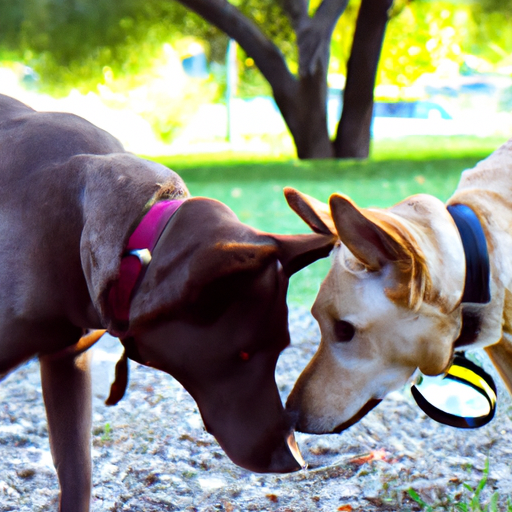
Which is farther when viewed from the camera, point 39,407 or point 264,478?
point 39,407

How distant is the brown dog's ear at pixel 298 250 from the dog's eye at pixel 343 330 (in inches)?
21.5

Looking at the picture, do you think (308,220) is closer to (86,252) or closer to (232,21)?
(86,252)

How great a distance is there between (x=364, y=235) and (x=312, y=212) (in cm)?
18

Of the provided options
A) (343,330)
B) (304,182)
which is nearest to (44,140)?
(343,330)

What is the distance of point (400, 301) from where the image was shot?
7.63 feet

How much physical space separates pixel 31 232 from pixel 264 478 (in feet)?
5.88

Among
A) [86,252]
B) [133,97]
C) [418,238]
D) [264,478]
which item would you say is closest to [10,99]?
[86,252]

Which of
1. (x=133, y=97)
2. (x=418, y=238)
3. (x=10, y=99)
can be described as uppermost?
(x=10, y=99)

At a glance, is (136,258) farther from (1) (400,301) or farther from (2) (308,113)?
(2) (308,113)

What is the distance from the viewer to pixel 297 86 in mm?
15594

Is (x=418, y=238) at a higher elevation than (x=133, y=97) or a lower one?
higher

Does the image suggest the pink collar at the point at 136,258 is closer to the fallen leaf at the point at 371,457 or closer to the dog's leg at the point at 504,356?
the dog's leg at the point at 504,356

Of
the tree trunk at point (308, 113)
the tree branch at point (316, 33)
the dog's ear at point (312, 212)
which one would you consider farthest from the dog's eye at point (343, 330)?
the tree trunk at point (308, 113)

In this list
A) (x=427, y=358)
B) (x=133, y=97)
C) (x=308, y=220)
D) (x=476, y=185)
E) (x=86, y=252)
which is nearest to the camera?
(x=86, y=252)
